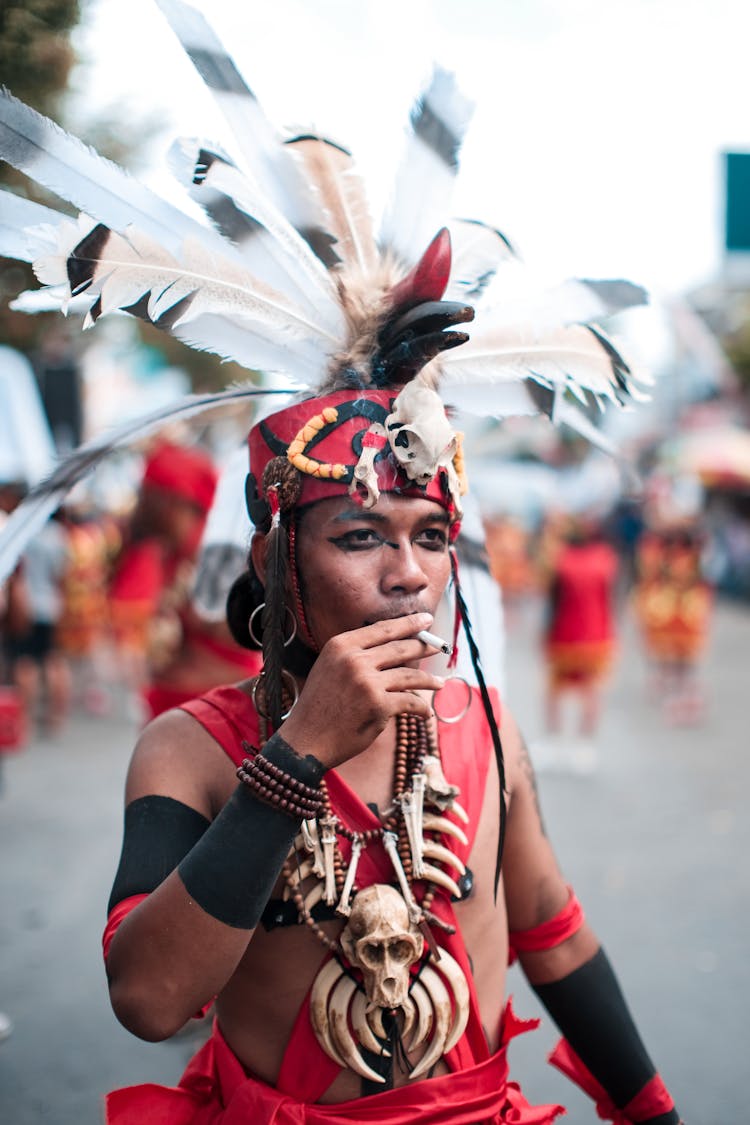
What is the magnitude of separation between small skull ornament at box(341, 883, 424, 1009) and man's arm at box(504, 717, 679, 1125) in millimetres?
367

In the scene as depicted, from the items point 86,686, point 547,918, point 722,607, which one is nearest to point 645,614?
point 86,686

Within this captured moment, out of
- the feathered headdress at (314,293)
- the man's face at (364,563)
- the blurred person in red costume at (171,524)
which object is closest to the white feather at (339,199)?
the feathered headdress at (314,293)

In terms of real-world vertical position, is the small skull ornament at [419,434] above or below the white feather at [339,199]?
below

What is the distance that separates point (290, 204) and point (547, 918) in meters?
1.43

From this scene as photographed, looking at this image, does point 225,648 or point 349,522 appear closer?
point 349,522

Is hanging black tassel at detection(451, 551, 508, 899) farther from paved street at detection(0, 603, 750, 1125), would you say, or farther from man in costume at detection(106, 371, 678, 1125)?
paved street at detection(0, 603, 750, 1125)

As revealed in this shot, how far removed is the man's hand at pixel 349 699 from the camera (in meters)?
1.46

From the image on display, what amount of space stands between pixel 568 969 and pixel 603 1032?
13 centimetres

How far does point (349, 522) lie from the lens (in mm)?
1643

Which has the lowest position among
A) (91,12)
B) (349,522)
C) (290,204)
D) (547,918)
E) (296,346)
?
(547,918)

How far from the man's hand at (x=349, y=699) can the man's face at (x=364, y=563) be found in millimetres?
115

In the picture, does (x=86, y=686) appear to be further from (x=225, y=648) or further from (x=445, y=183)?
(x=445, y=183)

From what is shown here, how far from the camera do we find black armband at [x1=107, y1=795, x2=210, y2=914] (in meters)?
1.57

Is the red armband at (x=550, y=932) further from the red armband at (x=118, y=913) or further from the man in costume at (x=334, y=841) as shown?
the red armband at (x=118, y=913)
